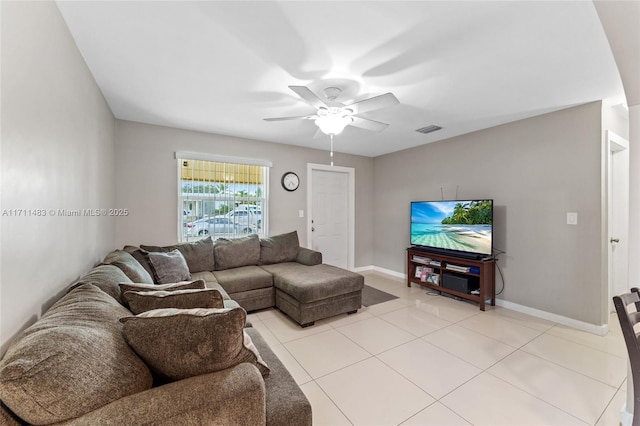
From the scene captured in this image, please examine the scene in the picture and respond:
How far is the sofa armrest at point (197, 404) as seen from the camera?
0.80m

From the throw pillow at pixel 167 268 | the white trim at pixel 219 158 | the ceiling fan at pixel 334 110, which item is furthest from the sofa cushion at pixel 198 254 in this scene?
the ceiling fan at pixel 334 110

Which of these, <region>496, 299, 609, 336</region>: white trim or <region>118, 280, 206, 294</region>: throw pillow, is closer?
<region>118, 280, 206, 294</region>: throw pillow

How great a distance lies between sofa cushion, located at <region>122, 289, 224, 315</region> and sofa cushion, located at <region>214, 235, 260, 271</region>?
214 cm

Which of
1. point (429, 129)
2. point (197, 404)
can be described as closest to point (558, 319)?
point (429, 129)

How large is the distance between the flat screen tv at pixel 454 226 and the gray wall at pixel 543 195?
29 centimetres

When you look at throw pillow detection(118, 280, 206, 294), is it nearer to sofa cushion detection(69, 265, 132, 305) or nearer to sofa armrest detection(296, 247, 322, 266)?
sofa cushion detection(69, 265, 132, 305)

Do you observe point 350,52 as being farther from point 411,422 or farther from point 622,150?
point 622,150

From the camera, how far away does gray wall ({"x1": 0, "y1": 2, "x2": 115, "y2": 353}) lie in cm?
106

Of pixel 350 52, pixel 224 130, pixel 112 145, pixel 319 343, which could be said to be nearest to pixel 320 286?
pixel 319 343

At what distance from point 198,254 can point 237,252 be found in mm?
487

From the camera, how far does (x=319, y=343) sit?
2559 millimetres

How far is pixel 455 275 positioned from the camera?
3697mm

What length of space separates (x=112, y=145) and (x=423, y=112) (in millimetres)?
3626

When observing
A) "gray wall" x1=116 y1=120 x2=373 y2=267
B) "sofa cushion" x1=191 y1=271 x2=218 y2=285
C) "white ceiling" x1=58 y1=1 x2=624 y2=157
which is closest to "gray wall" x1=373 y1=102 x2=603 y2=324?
"white ceiling" x1=58 y1=1 x2=624 y2=157
